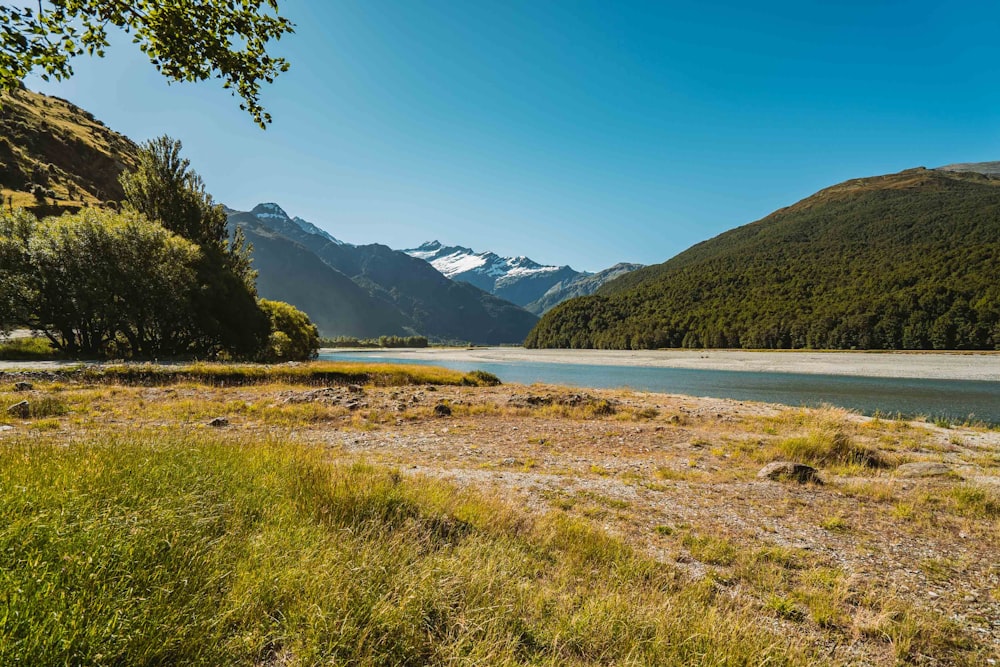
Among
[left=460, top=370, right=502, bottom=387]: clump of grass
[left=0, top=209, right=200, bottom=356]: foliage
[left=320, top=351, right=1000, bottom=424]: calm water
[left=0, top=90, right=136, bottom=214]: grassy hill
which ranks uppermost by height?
[left=0, top=90, right=136, bottom=214]: grassy hill

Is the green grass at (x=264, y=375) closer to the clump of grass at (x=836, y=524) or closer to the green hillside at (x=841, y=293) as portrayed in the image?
the clump of grass at (x=836, y=524)

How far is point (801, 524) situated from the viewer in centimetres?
752

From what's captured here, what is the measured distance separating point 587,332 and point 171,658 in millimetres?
163387

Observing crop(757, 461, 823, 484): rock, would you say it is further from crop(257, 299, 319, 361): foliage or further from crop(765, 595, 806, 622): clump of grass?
crop(257, 299, 319, 361): foliage

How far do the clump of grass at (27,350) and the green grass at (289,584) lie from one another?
3273 cm

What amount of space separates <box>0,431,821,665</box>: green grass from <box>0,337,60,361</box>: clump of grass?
32733 millimetres

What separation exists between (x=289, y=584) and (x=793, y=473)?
11.9 m

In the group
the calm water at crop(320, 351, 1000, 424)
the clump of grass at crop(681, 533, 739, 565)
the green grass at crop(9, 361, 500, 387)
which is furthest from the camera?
the calm water at crop(320, 351, 1000, 424)

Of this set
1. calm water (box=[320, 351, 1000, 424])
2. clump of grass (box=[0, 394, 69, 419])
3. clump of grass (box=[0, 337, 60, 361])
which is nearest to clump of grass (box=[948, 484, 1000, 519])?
calm water (box=[320, 351, 1000, 424])

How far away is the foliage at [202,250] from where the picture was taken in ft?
110

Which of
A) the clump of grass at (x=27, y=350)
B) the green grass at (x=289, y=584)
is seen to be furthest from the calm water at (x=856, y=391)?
the clump of grass at (x=27, y=350)

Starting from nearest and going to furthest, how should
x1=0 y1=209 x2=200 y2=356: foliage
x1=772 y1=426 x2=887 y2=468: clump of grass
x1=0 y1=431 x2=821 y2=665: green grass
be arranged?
1. x1=0 y1=431 x2=821 y2=665: green grass
2. x1=772 y1=426 x2=887 y2=468: clump of grass
3. x1=0 y1=209 x2=200 y2=356: foliage

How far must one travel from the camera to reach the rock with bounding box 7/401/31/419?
11375 millimetres

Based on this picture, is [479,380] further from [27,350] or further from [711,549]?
[27,350]
